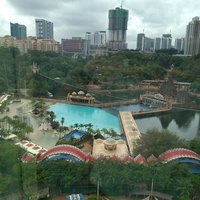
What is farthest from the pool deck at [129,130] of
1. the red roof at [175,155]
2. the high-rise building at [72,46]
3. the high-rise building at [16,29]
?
the high-rise building at [72,46]

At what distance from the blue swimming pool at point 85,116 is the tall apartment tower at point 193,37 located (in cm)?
1201

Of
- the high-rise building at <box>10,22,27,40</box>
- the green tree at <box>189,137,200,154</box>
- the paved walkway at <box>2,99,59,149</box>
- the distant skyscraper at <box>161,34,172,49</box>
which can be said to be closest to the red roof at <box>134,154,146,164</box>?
the green tree at <box>189,137,200,154</box>

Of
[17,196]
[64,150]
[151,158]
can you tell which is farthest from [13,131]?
[151,158]

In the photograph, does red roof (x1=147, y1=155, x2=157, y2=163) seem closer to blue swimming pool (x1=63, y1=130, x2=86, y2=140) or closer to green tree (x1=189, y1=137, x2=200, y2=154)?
green tree (x1=189, y1=137, x2=200, y2=154)

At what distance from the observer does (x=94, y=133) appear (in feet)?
18.3

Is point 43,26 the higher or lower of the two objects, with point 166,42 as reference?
lower

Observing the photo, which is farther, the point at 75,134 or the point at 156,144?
the point at 75,134

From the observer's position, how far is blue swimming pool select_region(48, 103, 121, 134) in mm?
7117

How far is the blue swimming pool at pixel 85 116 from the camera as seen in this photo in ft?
23.4

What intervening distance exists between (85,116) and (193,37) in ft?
46.0

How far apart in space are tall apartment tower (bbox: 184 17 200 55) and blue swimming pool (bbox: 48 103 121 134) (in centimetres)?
1201

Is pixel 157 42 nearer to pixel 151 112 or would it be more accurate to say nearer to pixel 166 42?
pixel 166 42

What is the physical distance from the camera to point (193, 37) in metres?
18.4

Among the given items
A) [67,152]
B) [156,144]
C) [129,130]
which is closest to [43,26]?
[129,130]
